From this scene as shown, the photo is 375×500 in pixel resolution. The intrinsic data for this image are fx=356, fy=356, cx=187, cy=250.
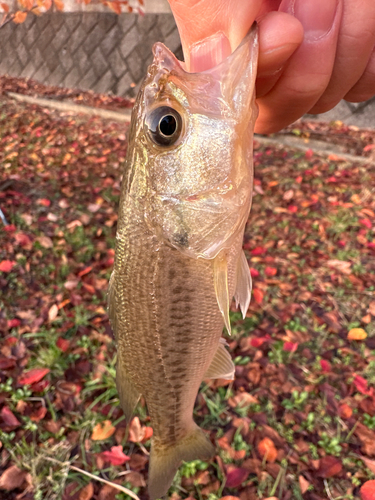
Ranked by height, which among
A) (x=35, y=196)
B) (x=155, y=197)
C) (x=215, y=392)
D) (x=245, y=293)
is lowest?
(x=215, y=392)

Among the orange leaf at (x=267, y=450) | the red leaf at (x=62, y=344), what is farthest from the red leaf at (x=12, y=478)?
the orange leaf at (x=267, y=450)

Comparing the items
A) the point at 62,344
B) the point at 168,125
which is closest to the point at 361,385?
the point at 62,344

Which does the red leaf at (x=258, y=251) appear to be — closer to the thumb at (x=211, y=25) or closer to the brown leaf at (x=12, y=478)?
the brown leaf at (x=12, y=478)

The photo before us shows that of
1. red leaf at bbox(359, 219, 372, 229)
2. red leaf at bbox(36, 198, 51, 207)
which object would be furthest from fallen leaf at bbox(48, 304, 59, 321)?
red leaf at bbox(359, 219, 372, 229)

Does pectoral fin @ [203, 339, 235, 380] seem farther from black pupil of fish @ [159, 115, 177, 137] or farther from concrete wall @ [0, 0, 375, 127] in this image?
concrete wall @ [0, 0, 375, 127]

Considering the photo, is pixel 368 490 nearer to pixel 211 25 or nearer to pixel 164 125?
pixel 164 125

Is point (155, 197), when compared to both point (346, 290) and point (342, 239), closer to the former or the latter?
point (346, 290)

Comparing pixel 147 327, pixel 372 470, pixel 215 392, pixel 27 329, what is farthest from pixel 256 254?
pixel 147 327
